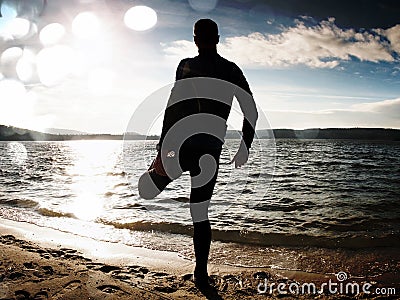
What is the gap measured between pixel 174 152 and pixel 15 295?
205 cm

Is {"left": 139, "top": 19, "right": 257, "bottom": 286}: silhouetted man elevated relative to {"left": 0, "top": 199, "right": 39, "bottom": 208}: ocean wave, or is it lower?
elevated

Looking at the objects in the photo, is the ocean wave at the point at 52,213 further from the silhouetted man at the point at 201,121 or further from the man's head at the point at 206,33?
the man's head at the point at 206,33

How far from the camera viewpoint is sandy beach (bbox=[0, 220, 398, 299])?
3414 mm

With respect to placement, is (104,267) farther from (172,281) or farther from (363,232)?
(363,232)

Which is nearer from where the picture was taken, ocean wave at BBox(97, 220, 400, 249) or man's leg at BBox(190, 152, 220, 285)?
man's leg at BBox(190, 152, 220, 285)

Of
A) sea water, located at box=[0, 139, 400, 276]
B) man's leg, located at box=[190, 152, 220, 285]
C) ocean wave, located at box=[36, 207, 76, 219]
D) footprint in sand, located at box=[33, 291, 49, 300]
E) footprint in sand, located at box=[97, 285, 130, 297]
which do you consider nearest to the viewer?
footprint in sand, located at box=[33, 291, 49, 300]

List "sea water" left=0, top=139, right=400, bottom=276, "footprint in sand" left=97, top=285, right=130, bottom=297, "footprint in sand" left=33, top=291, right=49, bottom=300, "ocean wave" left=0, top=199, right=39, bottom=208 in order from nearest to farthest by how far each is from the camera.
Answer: "footprint in sand" left=33, top=291, right=49, bottom=300
"footprint in sand" left=97, top=285, right=130, bottom=297
"sea water" left=0, top=139, right=400, bottom=276
"ocean wave" left=0, top=199, right=39, bottom=208

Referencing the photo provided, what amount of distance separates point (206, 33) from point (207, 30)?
0.03 metres

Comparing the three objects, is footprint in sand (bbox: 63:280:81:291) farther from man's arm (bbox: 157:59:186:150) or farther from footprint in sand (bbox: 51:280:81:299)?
man's arm (bbox: 157:59:186:150)

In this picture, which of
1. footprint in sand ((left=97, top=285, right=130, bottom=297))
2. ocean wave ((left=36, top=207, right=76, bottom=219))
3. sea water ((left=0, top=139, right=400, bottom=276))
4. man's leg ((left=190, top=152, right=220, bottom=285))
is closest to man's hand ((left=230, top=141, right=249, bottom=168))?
man's leg ((left=190, top=152, right=220, bottom=285))

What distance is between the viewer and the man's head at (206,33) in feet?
11.3

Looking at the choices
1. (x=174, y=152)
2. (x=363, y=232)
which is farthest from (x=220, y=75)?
(x=363, y=232)

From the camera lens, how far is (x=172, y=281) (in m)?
3.83

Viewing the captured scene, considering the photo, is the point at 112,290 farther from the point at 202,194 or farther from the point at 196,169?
the point at 196,169
